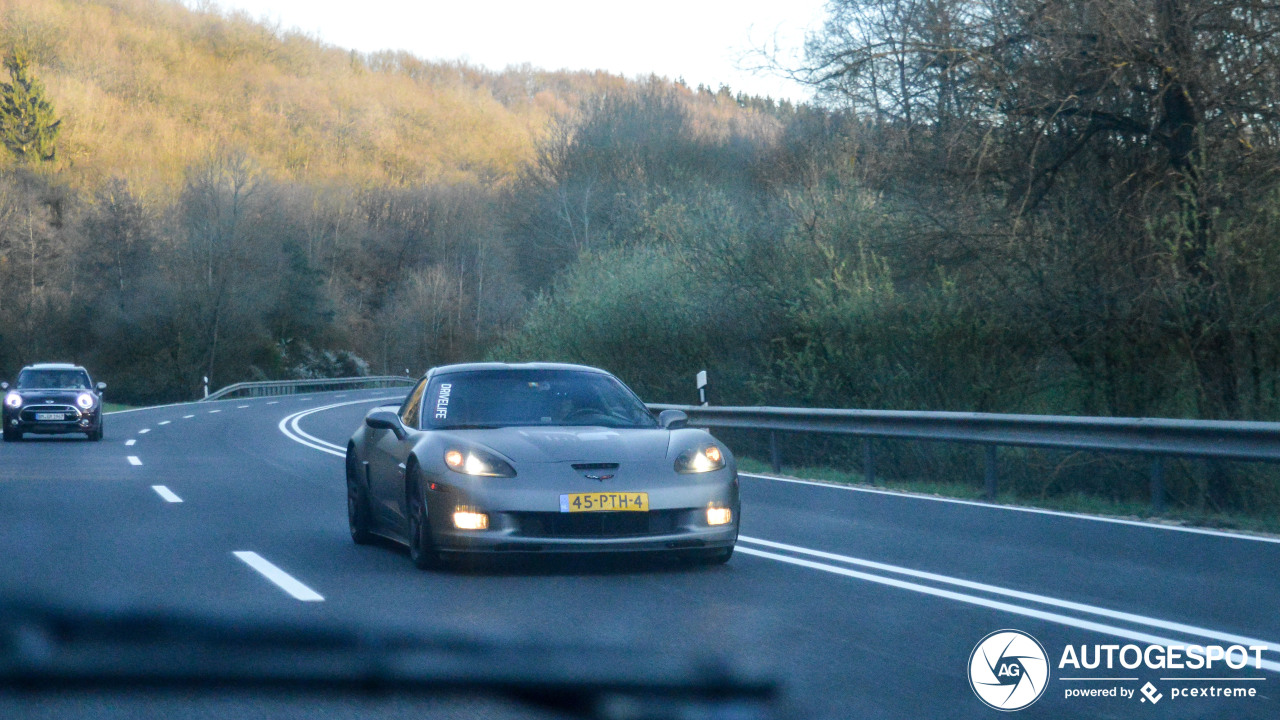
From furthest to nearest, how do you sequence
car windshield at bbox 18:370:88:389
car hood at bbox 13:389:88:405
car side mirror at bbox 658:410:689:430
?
car windshield at bbox 18:370:88:389
car hood at bbox 13:389:88:405
car side mirror at bbox 658:410:689:430

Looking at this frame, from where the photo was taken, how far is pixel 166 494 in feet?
45.0

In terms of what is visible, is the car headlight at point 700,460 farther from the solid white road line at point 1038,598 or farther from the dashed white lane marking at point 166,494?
the dashed white lane marking at point 166,494

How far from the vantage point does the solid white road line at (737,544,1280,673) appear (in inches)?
231

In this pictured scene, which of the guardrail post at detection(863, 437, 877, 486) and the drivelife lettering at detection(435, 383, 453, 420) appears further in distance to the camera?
the guardrail post at detection(863, 437, 877, 486)

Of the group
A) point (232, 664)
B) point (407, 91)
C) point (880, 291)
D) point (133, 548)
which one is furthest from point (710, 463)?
point (407, 91)

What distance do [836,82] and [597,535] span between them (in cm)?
1116

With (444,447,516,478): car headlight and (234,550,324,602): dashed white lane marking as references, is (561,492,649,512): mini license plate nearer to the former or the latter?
(444,447,516,478): car headlight

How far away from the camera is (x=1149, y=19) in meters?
14.0

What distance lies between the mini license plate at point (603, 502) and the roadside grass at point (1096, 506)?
5.01 m

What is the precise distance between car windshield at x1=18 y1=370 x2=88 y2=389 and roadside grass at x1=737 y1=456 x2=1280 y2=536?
1671 cm

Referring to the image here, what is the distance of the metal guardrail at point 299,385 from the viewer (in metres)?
62.0

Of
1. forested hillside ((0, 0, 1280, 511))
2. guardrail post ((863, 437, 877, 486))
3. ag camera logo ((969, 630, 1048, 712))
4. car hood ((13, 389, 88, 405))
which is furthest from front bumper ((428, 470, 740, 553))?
car hood ((13, 389, 88, 405))

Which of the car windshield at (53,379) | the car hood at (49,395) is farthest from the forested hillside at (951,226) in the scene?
the car hood at (49,395)

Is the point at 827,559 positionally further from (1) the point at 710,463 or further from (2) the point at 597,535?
(2) the point at 597,535
